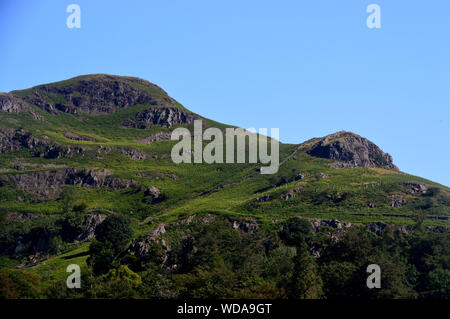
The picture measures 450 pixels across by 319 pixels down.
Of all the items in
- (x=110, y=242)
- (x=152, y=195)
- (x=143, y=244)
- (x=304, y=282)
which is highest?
(x=152, y=195)

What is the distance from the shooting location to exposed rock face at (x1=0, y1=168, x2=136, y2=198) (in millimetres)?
155363

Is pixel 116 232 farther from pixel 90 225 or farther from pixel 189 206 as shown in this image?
pixel 189 206

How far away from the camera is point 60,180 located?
163500 mm

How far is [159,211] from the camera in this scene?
469 feet

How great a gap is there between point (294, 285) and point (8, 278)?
135 ft

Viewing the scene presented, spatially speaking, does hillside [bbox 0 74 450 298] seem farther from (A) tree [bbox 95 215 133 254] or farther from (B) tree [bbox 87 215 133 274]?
(A) tree [bbox 95 215 133 254]

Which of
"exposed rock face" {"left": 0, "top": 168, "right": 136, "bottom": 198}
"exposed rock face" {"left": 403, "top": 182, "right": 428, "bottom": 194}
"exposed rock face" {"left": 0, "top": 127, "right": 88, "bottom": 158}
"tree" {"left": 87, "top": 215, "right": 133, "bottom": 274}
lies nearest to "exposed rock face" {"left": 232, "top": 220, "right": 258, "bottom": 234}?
"tree" {"left": 87, "top": 215, "right": 133, "bottom": 274}

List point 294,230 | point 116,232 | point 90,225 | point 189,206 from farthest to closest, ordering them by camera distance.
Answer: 1. point 189,206
2. point 90,225
3. point 116,232
4. point 294,230

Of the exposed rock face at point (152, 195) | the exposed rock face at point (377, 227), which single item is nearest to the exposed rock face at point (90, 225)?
the exposed rock face at point (152, 195)

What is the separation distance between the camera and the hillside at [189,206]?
303ft

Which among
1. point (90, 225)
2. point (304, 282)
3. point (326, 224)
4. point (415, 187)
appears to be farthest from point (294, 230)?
point (415, 187)

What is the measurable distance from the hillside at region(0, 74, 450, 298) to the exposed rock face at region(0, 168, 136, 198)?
37 centimetres

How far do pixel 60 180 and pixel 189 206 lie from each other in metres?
55.2
